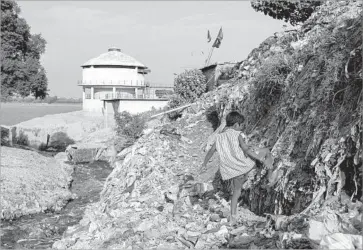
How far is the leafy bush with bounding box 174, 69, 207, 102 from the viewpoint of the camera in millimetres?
18266

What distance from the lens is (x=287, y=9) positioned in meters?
19.8

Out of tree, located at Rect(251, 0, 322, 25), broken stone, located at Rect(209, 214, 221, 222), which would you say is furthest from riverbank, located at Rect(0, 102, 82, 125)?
broken stone, located at Rect(209, 214, 221, 222)

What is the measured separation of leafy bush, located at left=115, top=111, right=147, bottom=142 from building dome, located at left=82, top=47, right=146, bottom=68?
14.2 metres

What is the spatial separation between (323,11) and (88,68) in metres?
32.1

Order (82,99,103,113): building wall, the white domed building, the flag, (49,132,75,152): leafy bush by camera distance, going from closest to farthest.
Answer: the flag
(49,132,75,152): leafy bush
(82,99,103,113): building wall
the white domed building

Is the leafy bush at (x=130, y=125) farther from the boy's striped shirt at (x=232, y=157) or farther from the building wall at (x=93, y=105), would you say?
the boy's striped shirt at (x=232, y=157)

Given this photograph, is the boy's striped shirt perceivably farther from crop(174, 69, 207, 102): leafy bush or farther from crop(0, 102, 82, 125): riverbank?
crop(0, 102, 82, 125): riverbank

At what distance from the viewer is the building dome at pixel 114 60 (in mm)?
39562

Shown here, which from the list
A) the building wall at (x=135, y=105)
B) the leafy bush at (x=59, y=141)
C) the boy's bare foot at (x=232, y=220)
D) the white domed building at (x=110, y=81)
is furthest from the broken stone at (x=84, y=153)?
the boy's bare foot at (x=232, y=220)

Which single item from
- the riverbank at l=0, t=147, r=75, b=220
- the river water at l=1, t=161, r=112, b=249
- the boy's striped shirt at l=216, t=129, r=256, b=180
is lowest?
the river water at l=1, t=161, r=112, b=249

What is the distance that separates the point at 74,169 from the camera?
2227cm

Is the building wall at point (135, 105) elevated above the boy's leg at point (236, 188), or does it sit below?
above

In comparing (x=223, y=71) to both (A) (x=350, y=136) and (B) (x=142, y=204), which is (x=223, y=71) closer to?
(B) (x=142, y=204)

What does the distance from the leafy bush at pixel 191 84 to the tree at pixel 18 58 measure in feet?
18.8
